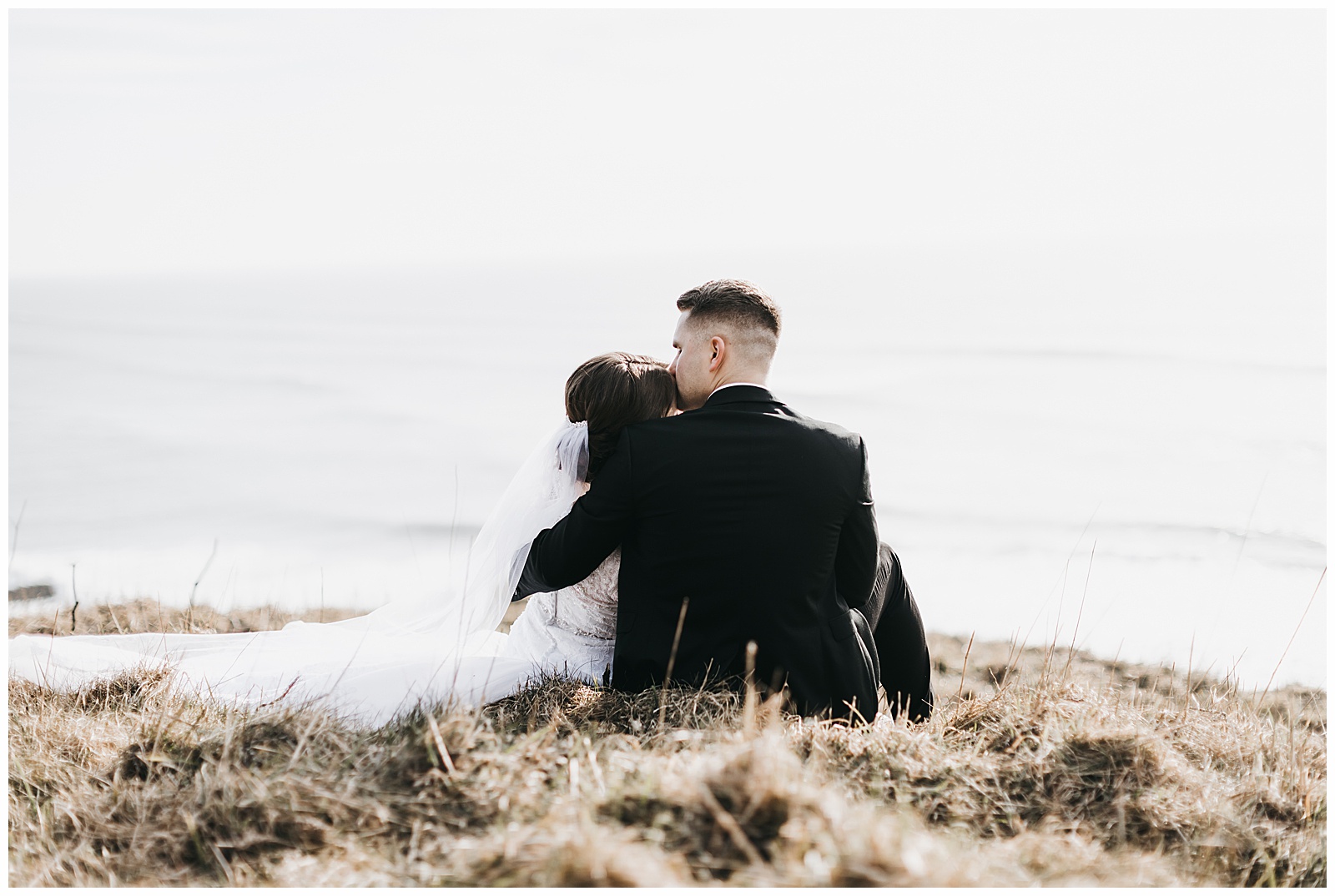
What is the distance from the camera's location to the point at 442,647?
404 cm

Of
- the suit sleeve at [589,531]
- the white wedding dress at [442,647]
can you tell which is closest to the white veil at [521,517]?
the white wedding dress at [442,647]

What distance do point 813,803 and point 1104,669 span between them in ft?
22.6

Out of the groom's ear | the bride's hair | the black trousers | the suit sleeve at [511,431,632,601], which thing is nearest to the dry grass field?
the suit sleeve at [511,431,632,601]

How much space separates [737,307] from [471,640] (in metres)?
1.88

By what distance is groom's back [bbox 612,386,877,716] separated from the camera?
11.2 feet

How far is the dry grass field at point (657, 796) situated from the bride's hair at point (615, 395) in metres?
1.07

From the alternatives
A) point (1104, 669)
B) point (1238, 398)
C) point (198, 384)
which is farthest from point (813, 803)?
point (198, 384)

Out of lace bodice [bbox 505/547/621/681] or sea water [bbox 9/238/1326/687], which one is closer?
lace bodice [bbox 505/547/621/681]

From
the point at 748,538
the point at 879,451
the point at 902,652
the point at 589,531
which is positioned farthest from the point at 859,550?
the point at 879,451

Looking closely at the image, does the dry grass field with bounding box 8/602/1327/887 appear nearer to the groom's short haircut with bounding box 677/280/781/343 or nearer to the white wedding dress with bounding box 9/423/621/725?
the white wedding dress with bounding box 9/423/621/725

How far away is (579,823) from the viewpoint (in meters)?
2.35

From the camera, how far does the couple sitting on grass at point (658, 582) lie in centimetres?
343

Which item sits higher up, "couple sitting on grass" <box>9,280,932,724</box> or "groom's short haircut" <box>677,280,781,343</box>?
"groom's short haircut" <box>677,280,781,343</box>

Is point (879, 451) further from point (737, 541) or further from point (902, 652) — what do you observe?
point (737, 541)
